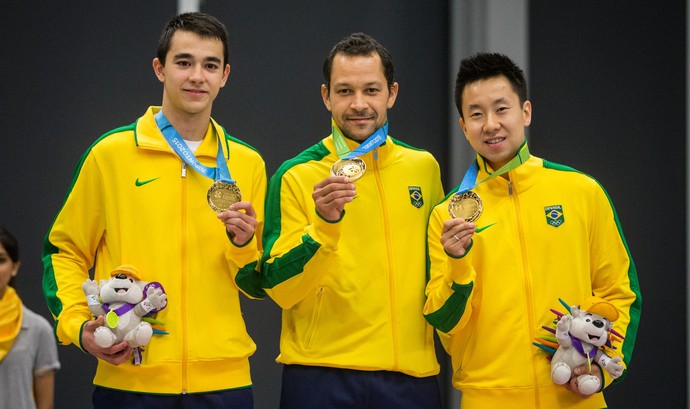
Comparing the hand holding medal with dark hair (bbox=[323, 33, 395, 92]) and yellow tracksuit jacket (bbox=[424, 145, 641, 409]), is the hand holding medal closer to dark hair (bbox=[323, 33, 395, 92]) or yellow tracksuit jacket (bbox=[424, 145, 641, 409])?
dark hair (bbox=[323, 33, 395, 92])

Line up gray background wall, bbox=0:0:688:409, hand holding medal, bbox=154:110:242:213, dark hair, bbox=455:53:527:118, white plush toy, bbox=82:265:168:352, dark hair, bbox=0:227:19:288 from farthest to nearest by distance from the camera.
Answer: gray background wall, bbox=0:0:688:409 → dark hair, bbox=0:227:19:288 → dark hair, bbox=455:53:527:118 → hand holding medal, bbox=154:110:242:213 → white plush toy, bbox=82:265:168:352

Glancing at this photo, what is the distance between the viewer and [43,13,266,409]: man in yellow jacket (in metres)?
3.27

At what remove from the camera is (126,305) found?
3.17m

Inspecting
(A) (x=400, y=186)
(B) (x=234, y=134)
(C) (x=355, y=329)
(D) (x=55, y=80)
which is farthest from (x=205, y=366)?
(D) (x=55, y=80)

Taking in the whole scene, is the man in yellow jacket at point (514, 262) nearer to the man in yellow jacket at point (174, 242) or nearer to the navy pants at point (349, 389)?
the navy pants at point (349, 389)

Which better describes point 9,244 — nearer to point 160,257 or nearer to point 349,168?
point 160,257

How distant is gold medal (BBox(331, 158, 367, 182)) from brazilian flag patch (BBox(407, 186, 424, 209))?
0.30 metres

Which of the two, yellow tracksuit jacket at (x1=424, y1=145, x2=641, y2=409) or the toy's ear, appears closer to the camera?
the toy's ear

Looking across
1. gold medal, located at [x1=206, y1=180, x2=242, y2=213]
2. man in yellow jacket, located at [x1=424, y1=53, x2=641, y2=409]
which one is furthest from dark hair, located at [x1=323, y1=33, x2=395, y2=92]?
gold medal, located at [x1=206, y1=180, x2=242, y2=213]

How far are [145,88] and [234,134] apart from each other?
1.80 ft

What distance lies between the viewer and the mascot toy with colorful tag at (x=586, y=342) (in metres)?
3.18

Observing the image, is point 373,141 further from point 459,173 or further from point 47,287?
point 459,173

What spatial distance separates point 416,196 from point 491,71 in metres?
0.58

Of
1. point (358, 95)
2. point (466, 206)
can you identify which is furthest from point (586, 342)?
point (358, 95)
